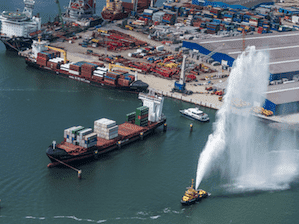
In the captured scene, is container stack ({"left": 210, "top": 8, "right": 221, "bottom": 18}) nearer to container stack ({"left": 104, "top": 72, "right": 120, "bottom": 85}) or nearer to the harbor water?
container stack ({"left": 104, "top": 72, "right": 120, "bottom": 85})

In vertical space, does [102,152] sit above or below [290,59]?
below

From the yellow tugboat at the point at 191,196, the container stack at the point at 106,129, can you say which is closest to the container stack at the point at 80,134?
the container stack at the point at 106,129

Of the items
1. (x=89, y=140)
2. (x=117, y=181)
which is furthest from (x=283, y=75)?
(x=117, y=181)

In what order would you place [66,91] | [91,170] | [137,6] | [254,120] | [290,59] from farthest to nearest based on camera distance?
[137,6] < [290,59] < [66,91] < [254,120] < [91,170]

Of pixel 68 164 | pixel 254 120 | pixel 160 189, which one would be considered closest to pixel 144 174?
pixel 160 189

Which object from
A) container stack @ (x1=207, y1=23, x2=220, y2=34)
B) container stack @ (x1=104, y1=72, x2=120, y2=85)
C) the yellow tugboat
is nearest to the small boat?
container stack @ (x1=104, y1=72, x2=120, y2=85)

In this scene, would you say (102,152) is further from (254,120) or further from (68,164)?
(254,120)

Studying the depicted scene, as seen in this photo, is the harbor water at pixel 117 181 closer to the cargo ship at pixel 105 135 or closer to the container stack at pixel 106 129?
the cargo ship at pixel 105 135
